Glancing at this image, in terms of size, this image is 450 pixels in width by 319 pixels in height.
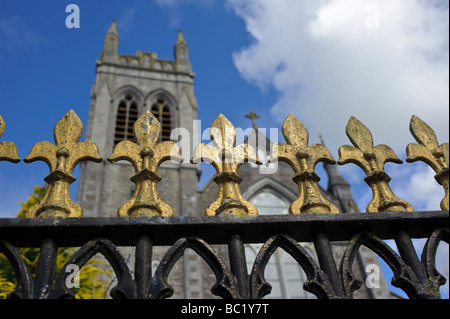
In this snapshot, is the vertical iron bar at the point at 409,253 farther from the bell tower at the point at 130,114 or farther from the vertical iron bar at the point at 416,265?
the bell tower at the point at 130,114

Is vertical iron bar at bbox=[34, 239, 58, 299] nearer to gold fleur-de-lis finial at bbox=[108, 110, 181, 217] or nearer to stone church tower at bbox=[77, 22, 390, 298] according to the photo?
gold fleur-de-lis finial at bbox=[108, 110, 181, 217]

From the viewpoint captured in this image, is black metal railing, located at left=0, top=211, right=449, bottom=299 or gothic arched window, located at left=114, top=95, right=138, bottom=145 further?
gothic arched window, located at left=114, top=95, right=138, bottom=145

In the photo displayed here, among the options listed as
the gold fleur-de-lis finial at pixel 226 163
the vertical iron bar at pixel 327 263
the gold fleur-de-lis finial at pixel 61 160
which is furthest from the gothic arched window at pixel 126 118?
the vertical iron bar at pixel 327 263

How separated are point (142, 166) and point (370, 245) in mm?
1188

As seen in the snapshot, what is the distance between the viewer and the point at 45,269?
6.07 feet

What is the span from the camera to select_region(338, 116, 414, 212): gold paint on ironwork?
2209 mm

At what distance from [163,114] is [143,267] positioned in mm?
17767

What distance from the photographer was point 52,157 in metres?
2.12

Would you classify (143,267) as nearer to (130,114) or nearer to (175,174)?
(175,174)

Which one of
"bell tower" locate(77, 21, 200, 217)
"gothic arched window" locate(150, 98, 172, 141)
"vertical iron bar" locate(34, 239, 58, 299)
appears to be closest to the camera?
"vertical iron bar" locate(34, 239, 58, 299)

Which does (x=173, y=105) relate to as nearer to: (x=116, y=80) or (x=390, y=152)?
(x=116, y=80)

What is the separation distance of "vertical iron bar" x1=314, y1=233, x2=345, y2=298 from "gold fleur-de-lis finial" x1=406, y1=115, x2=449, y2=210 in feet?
2.34

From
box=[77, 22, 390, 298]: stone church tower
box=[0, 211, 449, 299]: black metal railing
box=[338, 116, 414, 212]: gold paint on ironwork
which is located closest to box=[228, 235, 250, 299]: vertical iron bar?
box=[0, 211, 449, 299]: black metal railing

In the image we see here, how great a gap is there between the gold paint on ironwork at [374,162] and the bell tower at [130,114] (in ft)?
40.0
